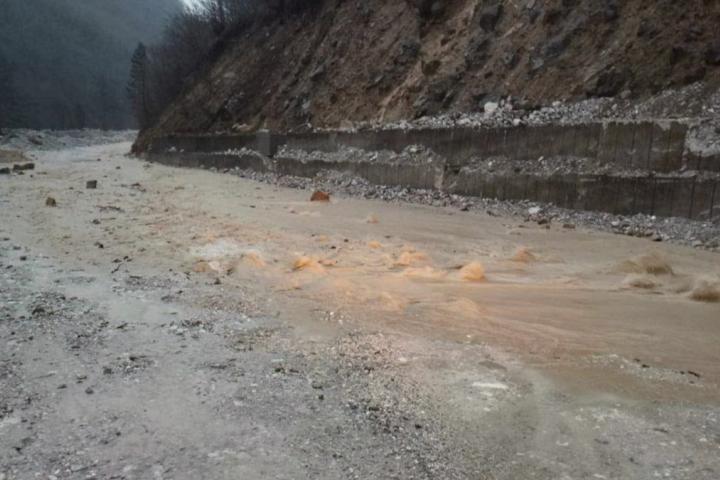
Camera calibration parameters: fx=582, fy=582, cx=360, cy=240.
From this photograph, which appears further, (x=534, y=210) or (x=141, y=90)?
(x=141, y=90)

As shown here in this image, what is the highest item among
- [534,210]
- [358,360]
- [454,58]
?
[454,58]

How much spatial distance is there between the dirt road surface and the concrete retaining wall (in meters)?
0.95

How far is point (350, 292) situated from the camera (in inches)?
173

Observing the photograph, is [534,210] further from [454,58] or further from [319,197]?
[454,58]

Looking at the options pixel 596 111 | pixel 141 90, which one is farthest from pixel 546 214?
pixel 141 90

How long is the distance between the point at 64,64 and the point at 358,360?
3670 inches

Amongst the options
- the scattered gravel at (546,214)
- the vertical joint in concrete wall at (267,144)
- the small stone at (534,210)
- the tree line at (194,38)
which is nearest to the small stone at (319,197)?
the scattered gravel at (546,214)

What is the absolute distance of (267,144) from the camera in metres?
15.5

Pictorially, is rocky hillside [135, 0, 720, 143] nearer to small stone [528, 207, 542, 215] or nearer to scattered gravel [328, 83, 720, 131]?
scattered gravel [328, 83, 720, 131]

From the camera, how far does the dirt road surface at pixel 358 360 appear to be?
220 cm

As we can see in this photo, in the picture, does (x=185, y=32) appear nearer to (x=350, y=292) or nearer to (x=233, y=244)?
(x=233, y=244)

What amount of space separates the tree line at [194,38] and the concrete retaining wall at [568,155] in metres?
12.1

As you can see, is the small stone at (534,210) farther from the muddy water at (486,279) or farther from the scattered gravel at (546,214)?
the muddy water at (486,279)

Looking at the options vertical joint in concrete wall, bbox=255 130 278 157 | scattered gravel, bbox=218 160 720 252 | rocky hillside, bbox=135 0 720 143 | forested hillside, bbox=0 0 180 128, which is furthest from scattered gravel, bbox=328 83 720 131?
→ forested hillside, bbox=0 0 180 128
